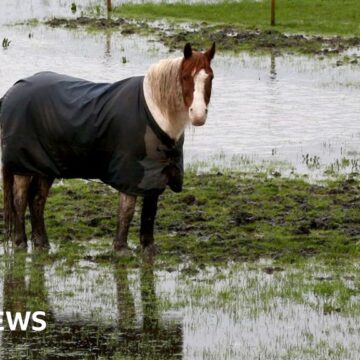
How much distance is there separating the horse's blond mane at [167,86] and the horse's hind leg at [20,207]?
1688 mm

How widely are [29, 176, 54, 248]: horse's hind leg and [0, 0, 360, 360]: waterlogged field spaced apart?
157 millimetres

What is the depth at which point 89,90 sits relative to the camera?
12.8 meters

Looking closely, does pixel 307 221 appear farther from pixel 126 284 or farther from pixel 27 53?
pixel 27 53

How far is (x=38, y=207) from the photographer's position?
43.5ft

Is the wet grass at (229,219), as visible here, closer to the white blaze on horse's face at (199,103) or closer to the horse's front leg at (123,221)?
the horse's front leg at (123,221)

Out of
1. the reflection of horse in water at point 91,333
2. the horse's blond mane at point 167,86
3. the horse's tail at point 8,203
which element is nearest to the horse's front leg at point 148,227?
the horse's blond mane at point 167,86

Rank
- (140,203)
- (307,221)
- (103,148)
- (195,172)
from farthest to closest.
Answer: (195,172) < (140,203) < (307,221) < (103,148)

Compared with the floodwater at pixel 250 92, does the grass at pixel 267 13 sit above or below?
below

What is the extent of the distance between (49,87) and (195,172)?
167 inches

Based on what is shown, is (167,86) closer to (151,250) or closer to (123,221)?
(123,221)

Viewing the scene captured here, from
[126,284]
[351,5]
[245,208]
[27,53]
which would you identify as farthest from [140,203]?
[351,5]

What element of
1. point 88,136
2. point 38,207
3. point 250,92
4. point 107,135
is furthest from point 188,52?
point 250,92

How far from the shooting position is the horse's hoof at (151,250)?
1267 centimetres

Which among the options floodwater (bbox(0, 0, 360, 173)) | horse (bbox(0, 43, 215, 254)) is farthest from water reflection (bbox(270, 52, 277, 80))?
horse (bbox(0, 43, 215, 254))
